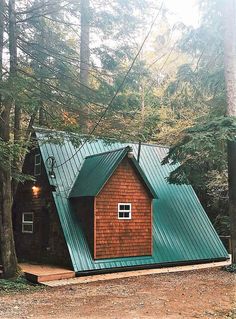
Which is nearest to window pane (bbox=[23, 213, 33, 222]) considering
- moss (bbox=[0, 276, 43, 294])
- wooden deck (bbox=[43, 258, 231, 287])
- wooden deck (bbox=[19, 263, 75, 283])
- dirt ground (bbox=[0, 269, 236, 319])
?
wooden deck (bbox=[19, 263, 75, 283])

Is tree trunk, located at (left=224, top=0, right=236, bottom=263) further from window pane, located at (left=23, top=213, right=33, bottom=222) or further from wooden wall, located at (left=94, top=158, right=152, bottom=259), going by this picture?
window pane, located at (left=23, top=213, right=33, bottom=222)

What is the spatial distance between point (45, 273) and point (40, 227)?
2.95m

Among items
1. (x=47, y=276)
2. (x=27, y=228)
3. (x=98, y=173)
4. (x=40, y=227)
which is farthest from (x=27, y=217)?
(x=47, y=276)

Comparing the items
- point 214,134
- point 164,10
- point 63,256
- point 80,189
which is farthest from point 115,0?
point 63,256

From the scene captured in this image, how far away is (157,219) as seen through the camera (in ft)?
45.8

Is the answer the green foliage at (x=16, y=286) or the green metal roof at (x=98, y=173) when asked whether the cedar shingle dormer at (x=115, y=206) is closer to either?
the green metal roof at (x=98, y=173)

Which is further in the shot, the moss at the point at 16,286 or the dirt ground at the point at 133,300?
the moss at the point at 16,286

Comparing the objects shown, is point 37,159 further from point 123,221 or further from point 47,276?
point 47,276

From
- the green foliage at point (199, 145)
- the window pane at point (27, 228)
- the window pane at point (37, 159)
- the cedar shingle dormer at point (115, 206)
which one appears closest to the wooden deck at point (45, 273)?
the cedar shingle dormer at point (115, 206)

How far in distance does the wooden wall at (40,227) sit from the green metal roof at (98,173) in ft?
3.58

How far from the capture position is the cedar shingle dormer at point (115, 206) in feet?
39.1

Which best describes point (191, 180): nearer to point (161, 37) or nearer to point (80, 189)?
point (80, 189)

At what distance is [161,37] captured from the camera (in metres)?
12.6

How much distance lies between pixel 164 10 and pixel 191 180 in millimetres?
5851
